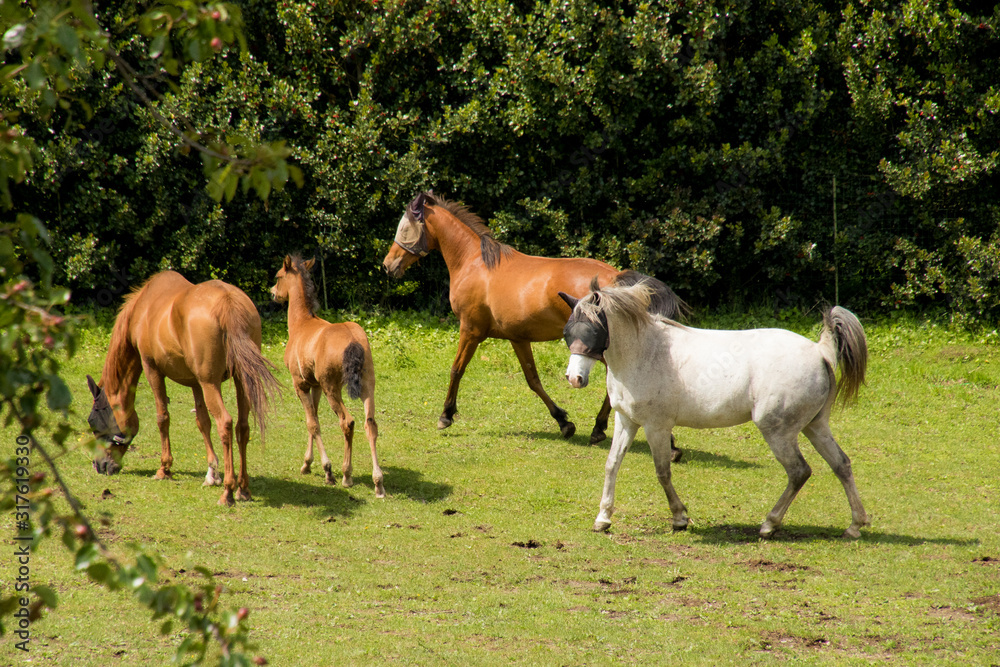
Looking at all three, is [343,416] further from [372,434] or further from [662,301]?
[662,301]

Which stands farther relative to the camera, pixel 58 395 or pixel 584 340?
pixel 584 340

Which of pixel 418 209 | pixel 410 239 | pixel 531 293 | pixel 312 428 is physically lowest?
pixel 312 428

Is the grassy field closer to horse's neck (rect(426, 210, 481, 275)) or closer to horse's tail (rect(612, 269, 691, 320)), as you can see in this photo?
horse's tail (rect(612, 269, 691, 320))

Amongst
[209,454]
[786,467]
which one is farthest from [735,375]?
[209,454]

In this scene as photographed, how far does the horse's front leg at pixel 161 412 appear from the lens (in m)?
8.32

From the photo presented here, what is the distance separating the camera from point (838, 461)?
7211 millimetres

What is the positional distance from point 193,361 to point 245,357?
0.55 meters

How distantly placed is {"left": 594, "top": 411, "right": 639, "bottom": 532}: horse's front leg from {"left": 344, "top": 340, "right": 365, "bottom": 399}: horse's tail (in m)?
2.27

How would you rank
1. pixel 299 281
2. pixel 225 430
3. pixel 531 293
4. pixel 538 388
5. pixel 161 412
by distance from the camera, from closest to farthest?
pixel 225 430 < pixel 161 412 < pixel 299 281 < pixel 531 293 < pixel 538 388

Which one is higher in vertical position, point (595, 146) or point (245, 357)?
point (595, 146)

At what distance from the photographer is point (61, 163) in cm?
1384

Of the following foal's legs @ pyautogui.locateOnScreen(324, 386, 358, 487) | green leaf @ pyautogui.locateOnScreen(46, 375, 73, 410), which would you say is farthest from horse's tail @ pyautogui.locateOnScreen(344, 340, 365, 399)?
green leaf @ pyautogui.locateOnScreen(46, 375, 73, 410)

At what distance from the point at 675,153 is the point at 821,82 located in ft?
8.90

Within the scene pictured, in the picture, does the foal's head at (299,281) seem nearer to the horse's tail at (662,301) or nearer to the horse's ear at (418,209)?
the horse's ear at (418,209)
